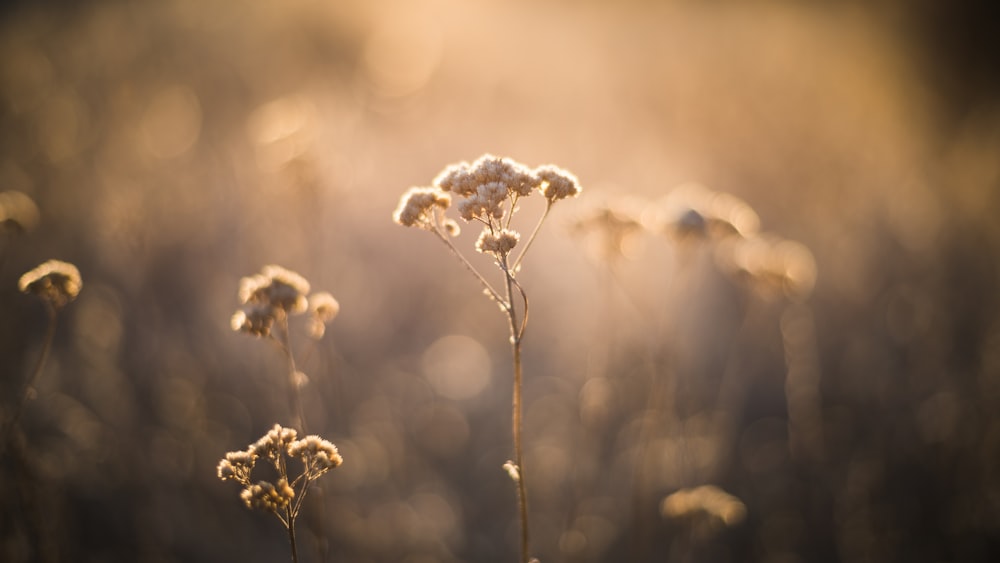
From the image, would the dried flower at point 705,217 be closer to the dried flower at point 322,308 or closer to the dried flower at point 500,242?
the dried flower at point 500,242

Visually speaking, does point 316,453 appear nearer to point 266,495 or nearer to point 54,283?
point 266,495

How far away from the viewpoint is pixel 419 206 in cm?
275

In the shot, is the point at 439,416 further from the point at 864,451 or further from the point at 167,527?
the point at 864,451

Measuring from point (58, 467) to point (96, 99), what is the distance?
667 centimetres

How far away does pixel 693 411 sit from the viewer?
6684mm

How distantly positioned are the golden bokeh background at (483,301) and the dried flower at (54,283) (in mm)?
783

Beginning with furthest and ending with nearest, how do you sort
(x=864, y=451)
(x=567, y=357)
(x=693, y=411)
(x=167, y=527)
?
(x=567, y=357)
(x=693, y=411)
(x=864, y=451)
(x=167, y=527)

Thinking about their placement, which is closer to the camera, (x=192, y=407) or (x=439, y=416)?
(x=192, y=407)

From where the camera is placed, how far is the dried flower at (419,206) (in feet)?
8.96

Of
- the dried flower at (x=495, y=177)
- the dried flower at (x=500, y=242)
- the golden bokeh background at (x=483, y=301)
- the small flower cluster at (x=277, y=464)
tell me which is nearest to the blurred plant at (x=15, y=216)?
the golden bokeh background at (x=483, y=301)

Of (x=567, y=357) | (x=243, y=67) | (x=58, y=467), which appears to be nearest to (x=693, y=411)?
(x=567, y=357)

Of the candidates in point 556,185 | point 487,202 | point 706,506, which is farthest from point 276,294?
point 706,506

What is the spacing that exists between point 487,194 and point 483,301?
5858 millimetres

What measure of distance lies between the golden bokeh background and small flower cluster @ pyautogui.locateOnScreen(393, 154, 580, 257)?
1.73m
